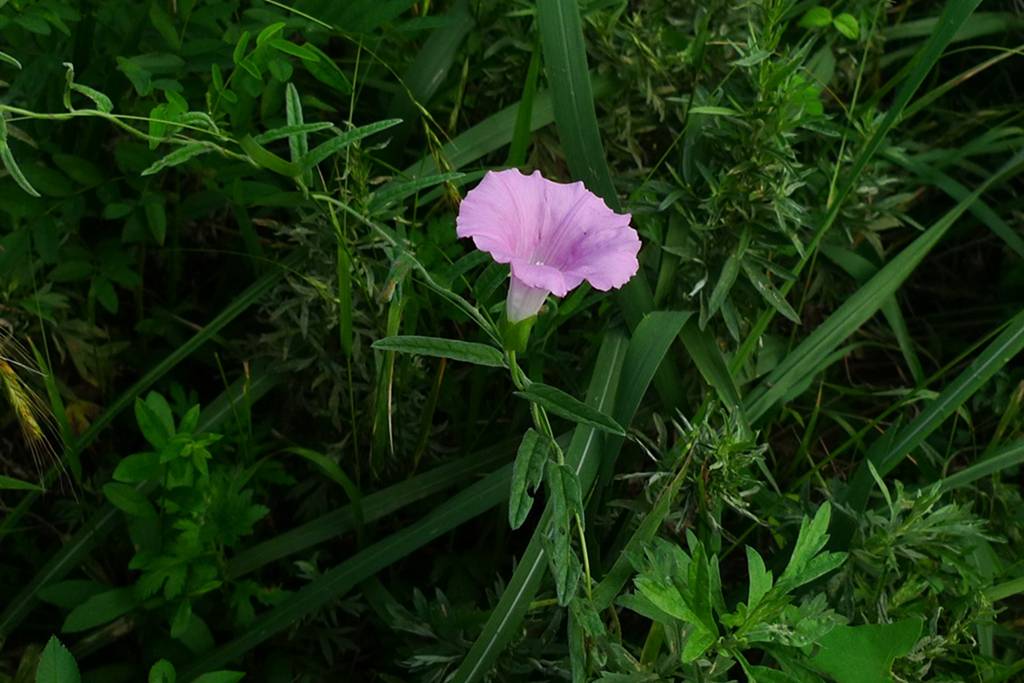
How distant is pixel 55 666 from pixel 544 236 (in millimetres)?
830

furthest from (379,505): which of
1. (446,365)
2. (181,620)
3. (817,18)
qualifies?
(817,18)

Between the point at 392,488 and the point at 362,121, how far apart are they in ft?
2.51

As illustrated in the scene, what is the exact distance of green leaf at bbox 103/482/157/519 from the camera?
1.69 metres

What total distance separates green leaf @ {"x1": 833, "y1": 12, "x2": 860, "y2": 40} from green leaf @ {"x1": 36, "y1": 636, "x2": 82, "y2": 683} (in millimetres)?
1723

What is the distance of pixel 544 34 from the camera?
5.86 feet

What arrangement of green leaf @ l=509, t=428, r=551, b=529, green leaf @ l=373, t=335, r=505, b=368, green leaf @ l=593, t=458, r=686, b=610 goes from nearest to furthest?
green leaf @ l=509, t=428, r=551, b=529, green leaf @ l=373, t=335, r=505, b=368, green leaf @ l=593, t=458, r=686, b=610

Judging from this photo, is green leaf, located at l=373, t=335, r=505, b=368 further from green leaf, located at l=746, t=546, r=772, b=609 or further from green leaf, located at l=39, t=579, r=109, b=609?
green leaf, located at l=39, t=579, r=109, b=609

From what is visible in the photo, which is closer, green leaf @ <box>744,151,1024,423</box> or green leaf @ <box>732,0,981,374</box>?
green leaf @ <box>732,0,981,374</box>

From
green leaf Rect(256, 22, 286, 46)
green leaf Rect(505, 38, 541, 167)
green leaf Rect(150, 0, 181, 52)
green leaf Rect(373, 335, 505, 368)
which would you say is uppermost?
green leaf Rect(256, 22, 286, 46)

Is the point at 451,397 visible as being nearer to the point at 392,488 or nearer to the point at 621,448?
the point at 392,488

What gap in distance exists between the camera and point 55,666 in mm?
1291

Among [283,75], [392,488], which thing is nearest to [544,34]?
[283,75]

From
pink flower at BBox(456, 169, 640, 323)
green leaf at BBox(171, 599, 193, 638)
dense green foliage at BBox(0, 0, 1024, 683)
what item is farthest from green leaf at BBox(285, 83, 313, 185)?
green leaf at BBox(171, 599, 193, 638)

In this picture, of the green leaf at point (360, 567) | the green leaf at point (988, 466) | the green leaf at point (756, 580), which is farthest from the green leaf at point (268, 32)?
the green leaf at point (988, 466)
